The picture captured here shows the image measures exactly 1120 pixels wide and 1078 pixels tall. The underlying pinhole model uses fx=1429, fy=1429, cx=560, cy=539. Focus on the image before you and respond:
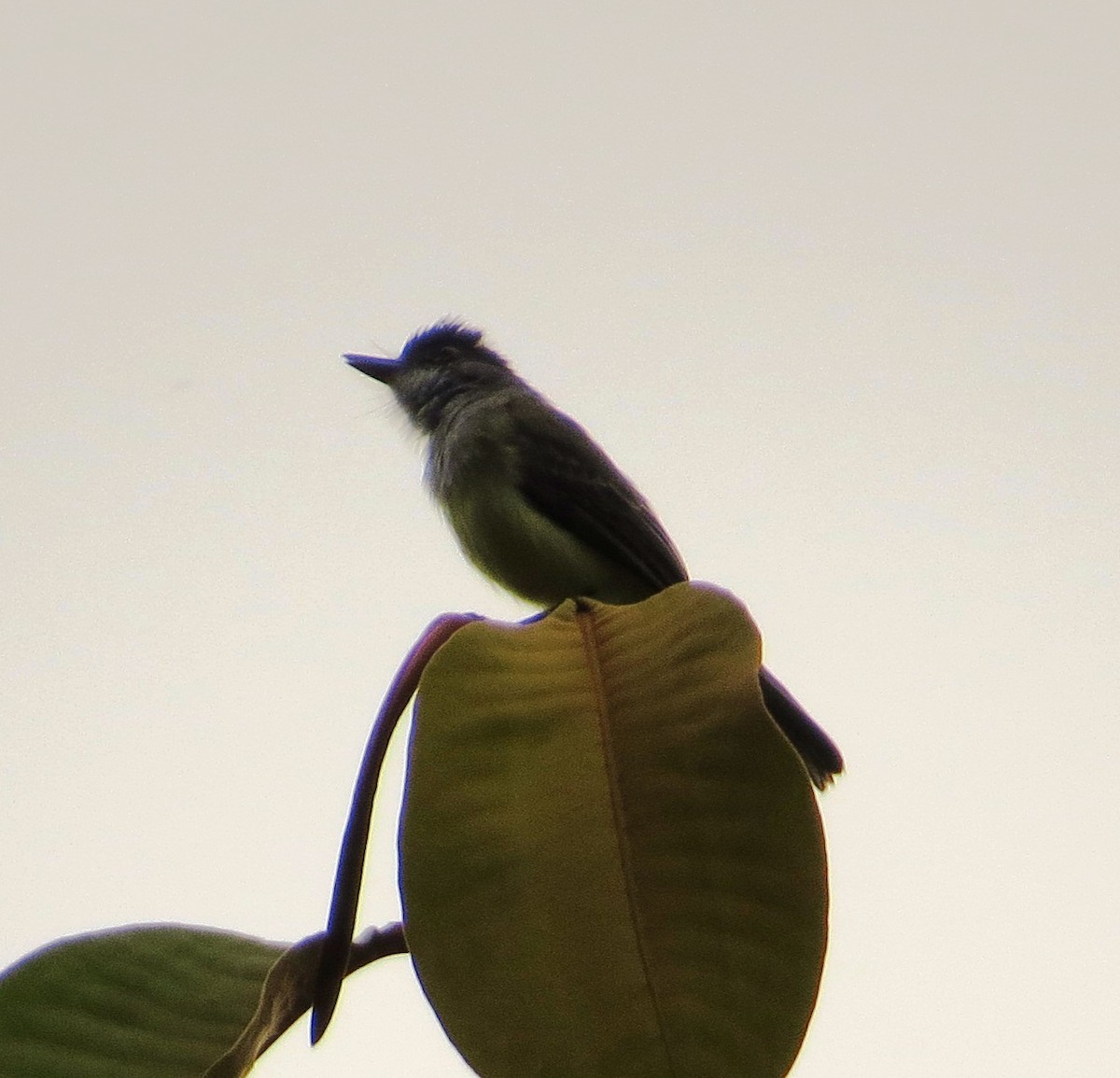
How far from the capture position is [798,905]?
0.87 m

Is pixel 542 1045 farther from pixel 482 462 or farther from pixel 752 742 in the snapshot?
pixel 482 462

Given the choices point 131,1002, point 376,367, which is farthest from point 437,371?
point 131,1002

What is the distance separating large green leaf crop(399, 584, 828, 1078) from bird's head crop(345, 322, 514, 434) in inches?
124

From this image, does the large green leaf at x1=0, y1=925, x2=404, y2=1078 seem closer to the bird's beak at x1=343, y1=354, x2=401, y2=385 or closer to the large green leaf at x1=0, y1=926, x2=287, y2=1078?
the large green leaf at x1=0, y1=926, x2=287, y2=1078

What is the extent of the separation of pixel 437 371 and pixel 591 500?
0.96 meters

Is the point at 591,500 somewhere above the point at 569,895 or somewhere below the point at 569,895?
above

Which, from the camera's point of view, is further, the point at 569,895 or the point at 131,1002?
the point at 131,1002

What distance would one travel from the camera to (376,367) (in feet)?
13.5

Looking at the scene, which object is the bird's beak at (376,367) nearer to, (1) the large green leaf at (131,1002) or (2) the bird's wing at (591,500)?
(2) the bird's wing at (591,500)

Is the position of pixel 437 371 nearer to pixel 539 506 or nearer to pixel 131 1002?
pixel 539 506

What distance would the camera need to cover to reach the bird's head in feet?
13.5

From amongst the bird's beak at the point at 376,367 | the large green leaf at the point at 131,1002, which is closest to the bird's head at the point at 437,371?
the bird's beak at the point at 376,367

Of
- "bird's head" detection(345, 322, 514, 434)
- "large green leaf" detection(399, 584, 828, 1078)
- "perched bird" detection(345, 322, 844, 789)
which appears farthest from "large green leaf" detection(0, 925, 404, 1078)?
"bird's head" detection(345, 322, 514, 434)

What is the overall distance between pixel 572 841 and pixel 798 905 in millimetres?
144
